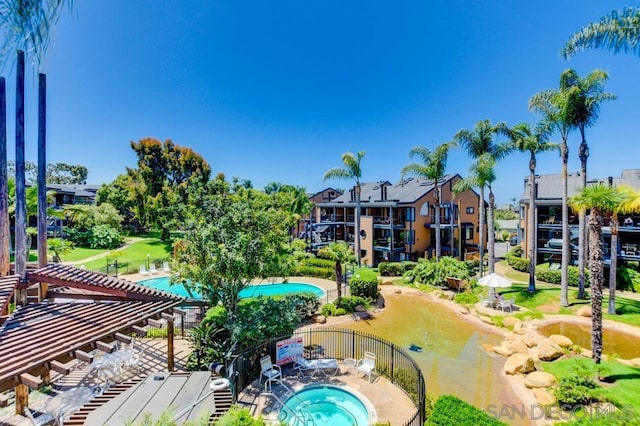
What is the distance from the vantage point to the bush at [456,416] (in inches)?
288

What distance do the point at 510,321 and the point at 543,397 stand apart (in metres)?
7.81

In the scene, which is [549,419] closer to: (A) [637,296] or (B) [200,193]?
(B) [200,193]

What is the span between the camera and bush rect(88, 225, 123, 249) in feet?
129

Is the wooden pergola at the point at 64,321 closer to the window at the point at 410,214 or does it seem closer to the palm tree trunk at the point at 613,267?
the palm tree trunk at the point at 613,267

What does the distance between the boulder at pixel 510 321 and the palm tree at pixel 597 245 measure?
4718 mm

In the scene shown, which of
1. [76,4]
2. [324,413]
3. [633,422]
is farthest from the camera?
[324,413]

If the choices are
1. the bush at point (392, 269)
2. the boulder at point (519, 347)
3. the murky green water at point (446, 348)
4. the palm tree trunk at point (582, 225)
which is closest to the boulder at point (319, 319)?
the murky green water at point (446, 348)

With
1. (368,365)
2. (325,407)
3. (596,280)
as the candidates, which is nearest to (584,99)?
(596,280)

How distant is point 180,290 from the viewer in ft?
89.3

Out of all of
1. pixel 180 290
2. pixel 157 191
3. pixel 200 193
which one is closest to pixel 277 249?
pixel 200 193

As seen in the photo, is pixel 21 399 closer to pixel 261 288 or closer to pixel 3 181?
pixel 3 181

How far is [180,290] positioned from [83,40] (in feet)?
87.7

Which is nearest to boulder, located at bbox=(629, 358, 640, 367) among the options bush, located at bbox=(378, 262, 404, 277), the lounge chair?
the lounge chair

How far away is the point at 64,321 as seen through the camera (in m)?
8.54
